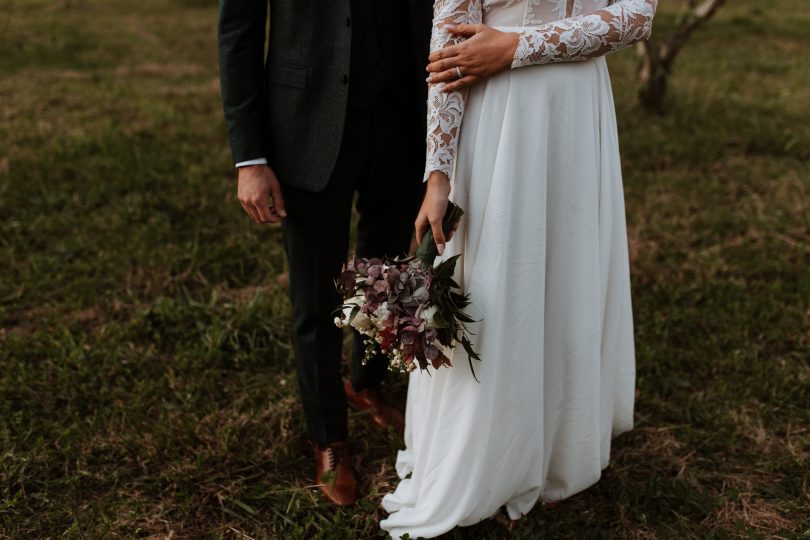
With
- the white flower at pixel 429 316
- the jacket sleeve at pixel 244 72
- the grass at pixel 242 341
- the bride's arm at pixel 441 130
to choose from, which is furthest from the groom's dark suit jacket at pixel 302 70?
the grass at pixel 242 341

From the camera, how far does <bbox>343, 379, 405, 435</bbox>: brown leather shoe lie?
9.52ft

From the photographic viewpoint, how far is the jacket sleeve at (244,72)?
2098 millimetres

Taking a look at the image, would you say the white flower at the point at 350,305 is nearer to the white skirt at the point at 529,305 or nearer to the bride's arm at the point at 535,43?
the white skirt at the point at 529,305

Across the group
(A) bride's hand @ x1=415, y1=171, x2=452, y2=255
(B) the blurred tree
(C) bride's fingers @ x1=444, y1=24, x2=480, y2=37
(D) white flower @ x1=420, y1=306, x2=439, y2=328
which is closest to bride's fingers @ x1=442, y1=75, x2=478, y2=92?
(C) bride's fingers @ x1=444, y1=24, x2=480, y2=37

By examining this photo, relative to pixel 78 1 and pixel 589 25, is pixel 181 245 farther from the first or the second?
pixel 78 1

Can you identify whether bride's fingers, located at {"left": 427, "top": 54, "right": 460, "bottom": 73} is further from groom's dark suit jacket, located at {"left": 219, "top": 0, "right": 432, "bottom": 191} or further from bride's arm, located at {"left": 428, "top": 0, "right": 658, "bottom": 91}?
groom's dark suit jacket, located at {"left": 219, "top": 0, "right": 432, "bottom": 191}

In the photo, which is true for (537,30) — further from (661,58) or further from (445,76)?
(661,58)

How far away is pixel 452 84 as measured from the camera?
1.89 metres

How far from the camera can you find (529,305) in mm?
2062

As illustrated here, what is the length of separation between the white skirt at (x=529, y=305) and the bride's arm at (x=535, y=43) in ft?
0.24

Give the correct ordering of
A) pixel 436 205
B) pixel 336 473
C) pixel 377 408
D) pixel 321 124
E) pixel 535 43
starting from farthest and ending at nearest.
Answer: pixel 377 408 → pixel 336 473 → pixel 321 124 → pixel 436 205 → pixel 535 43

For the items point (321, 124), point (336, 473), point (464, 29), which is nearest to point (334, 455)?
point (336, 473)

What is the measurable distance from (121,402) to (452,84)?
2063 millimetres

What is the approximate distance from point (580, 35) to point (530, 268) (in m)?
0.66
